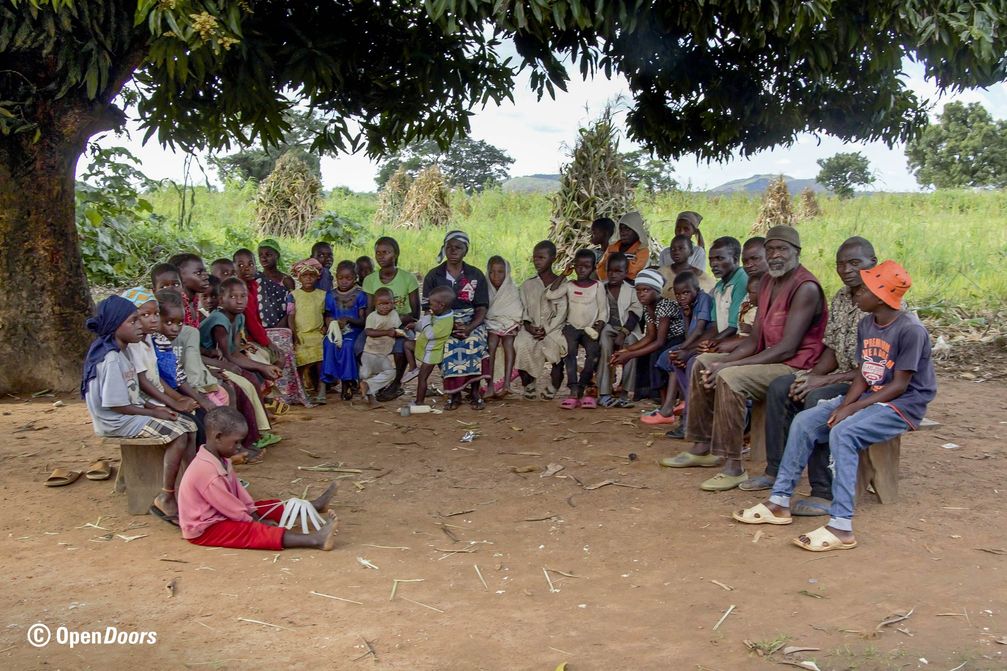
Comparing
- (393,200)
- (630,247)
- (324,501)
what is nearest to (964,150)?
(393,200)

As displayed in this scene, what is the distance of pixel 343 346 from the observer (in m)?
7.88

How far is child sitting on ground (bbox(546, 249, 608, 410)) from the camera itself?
→ 25.2 ft

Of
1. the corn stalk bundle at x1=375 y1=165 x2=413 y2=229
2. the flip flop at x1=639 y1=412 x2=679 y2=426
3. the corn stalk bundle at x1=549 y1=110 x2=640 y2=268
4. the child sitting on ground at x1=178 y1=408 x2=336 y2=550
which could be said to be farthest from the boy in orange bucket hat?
the corn stalk bundle at x1=375 y1=165 x2=413 y2=229

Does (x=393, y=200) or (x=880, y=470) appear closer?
(x=880, y=470)

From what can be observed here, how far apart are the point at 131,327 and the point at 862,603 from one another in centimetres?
378

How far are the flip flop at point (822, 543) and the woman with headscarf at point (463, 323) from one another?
3768mm

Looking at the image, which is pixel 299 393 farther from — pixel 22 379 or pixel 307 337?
pixel 22 379

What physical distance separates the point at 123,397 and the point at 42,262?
12.2 ft

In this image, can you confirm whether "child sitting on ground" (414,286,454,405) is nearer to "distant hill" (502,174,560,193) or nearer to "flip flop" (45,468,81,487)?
"flip flop" (45,468,81,487)

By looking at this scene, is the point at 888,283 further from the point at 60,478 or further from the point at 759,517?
the point at 60,478

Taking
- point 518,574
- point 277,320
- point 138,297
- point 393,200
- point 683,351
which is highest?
point 393,200

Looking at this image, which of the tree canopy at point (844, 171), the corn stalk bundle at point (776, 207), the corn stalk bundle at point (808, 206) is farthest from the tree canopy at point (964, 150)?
the corn stalk bundle at point (776, 207)

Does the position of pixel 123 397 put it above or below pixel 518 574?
above

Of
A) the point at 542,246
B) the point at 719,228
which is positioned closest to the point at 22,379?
the point at 542,246
